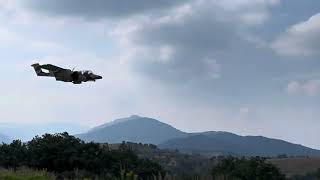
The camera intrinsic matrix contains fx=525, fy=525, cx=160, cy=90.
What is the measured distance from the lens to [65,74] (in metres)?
11.1

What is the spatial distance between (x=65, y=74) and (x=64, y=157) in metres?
50.4

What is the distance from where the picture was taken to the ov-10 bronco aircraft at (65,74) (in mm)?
11000

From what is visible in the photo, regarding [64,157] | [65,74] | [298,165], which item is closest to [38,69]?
[65,74]

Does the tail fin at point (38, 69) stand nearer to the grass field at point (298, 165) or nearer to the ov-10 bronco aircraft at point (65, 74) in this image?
the ov-10 bronco aircraft at point (65, 74)

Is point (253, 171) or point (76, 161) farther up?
point (76, 161)

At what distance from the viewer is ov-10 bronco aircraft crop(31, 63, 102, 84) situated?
1100 cm

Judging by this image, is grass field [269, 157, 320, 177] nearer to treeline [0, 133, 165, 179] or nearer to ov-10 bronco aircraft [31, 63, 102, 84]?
treeline [0, 133, 165, 179]

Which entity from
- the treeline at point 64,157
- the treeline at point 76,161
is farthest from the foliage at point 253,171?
the treeline at point 64,157

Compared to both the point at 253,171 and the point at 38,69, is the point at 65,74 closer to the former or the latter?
the point at 38,69

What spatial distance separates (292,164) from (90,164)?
105m

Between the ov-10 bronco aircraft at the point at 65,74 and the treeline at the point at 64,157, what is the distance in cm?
4600

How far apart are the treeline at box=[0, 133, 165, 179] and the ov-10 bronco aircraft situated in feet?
151

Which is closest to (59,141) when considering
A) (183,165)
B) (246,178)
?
(246,178)

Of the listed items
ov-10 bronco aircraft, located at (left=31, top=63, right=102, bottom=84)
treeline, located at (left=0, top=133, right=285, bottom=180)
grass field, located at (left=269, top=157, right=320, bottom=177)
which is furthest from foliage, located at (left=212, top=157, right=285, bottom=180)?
grass field, located at (left=269, top=157, right=320, bottom=177)
